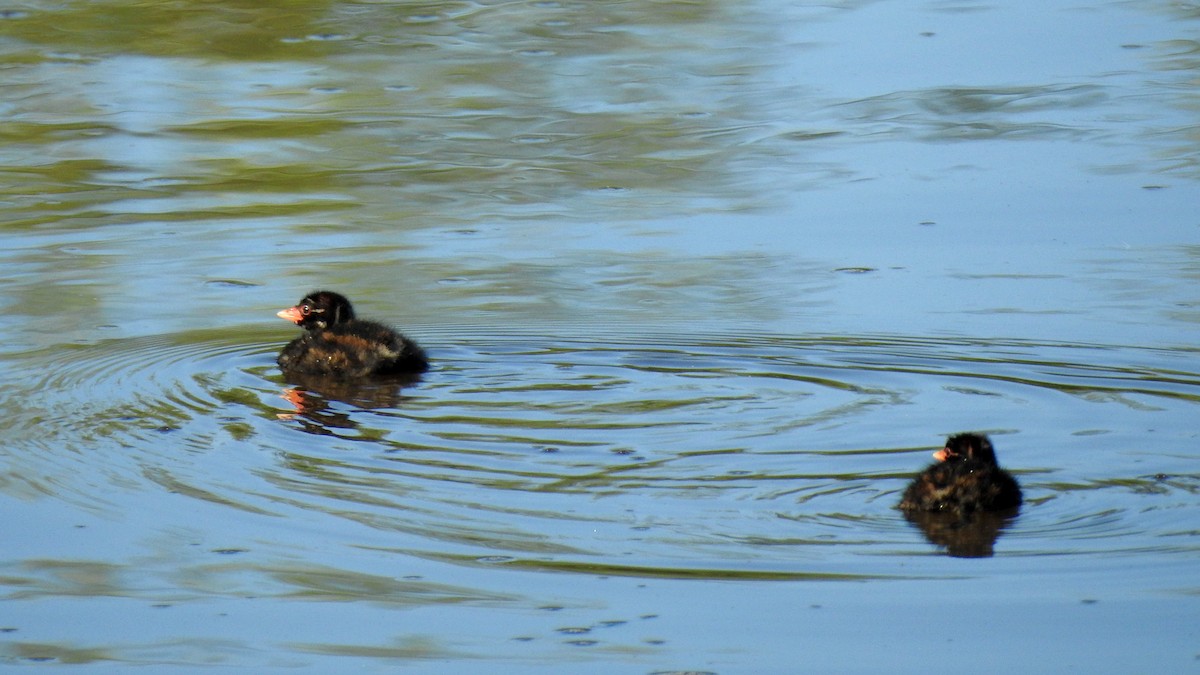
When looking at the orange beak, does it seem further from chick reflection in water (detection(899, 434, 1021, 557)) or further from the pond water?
chick reflection in water (detection(899, 434, 1021, 557))

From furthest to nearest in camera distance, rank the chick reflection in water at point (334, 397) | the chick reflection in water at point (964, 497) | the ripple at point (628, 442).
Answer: the chick reflection in water at point (334, 397) < the chick reflection in water at point (964, 497) < the ripple at point (628, 442)

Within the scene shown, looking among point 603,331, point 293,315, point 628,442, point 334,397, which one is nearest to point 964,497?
point 628,442

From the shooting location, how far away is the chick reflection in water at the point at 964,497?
20.0ft

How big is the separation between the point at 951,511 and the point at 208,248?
18.2 ft

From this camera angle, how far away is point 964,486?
20.0ft

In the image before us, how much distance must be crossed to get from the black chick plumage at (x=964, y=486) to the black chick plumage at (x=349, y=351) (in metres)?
2.85

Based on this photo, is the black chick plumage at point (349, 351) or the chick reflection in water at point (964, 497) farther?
the black chick plumage at point (349, 351)

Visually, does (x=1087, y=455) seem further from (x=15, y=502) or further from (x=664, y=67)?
(x=664, y=67)

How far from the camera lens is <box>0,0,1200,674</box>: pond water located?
17.7 feet

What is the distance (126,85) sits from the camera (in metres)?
14.6

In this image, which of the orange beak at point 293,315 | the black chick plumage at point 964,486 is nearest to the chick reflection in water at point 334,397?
the orange beak at point 293,315

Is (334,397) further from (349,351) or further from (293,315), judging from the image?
(293,315)

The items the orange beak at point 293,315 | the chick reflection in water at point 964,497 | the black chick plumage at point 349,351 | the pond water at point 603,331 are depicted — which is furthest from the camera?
the orange beak at point 293,315

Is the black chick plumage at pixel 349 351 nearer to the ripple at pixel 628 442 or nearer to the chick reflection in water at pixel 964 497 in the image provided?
the ripple at pixel 628 442
